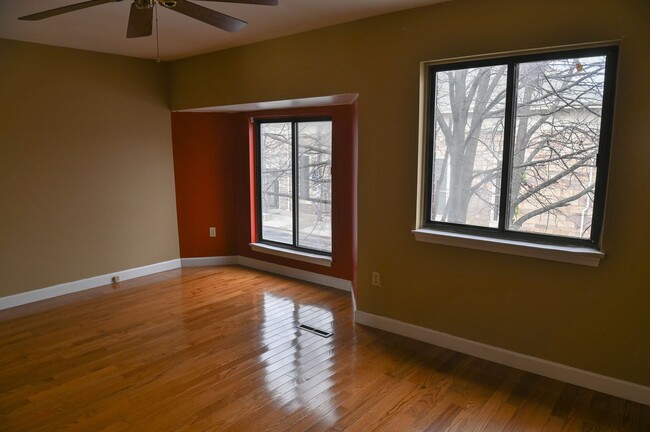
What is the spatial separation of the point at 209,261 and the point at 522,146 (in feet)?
12.8

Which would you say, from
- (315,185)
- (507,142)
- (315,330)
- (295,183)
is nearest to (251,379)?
(315,330)

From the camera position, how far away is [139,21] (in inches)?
92.4

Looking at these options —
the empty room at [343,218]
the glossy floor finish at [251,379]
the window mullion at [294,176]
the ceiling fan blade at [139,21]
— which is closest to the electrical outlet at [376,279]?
the empty room at [343,218]

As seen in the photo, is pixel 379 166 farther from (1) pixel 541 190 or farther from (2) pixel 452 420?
(2) pixel 452 420

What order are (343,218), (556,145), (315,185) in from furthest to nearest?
1. (315,185)
2. (343,218)
3. (556,145)

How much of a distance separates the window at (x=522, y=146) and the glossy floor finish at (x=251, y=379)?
97 cm

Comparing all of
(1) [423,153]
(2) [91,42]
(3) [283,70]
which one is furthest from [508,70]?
(2) [91,42]

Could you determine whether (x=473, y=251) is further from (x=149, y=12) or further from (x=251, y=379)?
(x=149, y=12)

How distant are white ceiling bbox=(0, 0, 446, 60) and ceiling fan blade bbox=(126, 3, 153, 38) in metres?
0.56

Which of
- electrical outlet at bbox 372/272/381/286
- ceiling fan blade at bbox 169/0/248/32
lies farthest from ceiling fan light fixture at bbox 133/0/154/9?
electrical outlet at bbox 372/272/381/286

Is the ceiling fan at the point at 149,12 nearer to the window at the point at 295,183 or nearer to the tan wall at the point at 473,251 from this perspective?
the tan wall at the point at 473,251

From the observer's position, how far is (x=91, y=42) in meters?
4.11

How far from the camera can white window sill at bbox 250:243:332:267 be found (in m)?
4.68

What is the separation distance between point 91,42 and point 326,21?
2274mm
